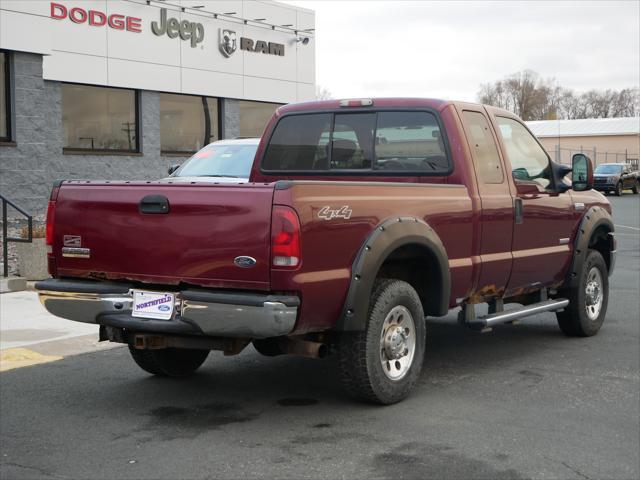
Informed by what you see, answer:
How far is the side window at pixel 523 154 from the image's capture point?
7.64 metres

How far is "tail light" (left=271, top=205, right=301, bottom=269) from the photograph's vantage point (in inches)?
202

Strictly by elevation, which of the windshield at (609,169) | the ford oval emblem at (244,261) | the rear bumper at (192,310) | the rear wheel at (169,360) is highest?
the windshield at (609,169)

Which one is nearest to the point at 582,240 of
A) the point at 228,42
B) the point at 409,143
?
the point at 409,143

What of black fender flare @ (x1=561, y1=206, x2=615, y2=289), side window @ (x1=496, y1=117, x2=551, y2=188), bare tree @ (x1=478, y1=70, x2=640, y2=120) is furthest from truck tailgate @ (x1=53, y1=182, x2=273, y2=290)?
bare tree @ (x1=478, y1=70, x2=640, y2=120)

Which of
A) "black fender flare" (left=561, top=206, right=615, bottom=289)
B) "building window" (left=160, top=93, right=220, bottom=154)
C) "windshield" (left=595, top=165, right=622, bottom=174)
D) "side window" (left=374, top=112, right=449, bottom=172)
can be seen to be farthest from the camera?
"windshield" (left=595, top=165, right=622, bottom=174)

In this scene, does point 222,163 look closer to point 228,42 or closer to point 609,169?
point 228,42

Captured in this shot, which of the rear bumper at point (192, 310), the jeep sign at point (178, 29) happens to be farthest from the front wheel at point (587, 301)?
the jeep sign at point (178, 29)

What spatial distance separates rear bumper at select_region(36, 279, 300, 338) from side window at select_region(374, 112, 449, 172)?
7.08 feet

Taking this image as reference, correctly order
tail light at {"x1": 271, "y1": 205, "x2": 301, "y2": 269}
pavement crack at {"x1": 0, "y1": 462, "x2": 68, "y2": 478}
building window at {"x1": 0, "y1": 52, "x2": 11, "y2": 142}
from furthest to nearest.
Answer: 1. building window at {"x1": 0, "y1": 52, "x2": 11, "y2": 142}
2. tail light at {"x1": 271, "y1": 205, "x2": 301, "y2": 269}
3. pavement crack at {"x1": 0, "y1": 462, "x2": 68, "y2": 478}

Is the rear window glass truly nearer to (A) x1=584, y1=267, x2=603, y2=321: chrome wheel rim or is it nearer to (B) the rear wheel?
(B) the rear wheel

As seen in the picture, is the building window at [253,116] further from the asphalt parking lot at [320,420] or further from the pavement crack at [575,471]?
the pavement crack at [575,471]

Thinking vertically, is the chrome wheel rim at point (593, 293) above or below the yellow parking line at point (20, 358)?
above

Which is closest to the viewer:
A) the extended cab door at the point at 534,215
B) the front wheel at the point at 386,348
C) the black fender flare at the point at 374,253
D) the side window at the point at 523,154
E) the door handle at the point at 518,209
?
the black fender flare at the point at 374,253

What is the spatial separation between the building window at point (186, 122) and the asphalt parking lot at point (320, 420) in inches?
661
